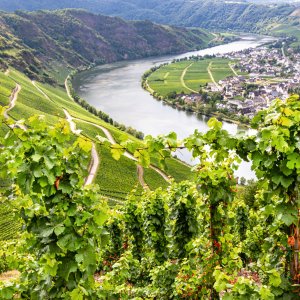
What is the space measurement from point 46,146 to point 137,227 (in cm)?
1664

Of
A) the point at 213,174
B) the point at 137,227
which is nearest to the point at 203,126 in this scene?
the point at 137,227

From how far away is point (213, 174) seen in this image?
7.84 metres

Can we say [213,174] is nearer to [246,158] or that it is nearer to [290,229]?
[246,158]

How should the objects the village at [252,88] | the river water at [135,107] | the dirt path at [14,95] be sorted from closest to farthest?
the dirt path at [14,95]
the river water at [135,107]
the village at [252,88]

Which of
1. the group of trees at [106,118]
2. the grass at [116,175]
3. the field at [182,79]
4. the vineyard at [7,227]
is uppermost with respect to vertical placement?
the field at [182,79]

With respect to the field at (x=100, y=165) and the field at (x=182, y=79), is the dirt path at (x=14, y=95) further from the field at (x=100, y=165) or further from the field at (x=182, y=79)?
the field at (x=182, y=79)

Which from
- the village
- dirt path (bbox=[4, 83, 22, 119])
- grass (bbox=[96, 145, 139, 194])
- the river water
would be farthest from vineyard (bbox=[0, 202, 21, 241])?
the village

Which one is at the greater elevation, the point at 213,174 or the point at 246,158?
the point at 246,158

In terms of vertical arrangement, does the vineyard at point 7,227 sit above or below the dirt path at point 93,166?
above

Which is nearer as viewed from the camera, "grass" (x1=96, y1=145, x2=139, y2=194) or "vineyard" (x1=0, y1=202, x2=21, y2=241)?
"vineyard" (x1=0, y1=202, x2=21, y2=241)

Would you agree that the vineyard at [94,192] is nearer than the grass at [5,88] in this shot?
Yes

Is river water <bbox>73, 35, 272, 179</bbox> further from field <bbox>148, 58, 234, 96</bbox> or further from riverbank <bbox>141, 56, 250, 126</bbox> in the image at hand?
field <bbox>148, 58, 234, 96</bbox>

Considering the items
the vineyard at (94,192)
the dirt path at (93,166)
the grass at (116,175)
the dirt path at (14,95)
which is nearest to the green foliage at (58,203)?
the vineyard at (94,192)

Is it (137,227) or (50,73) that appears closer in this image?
(137,227)
